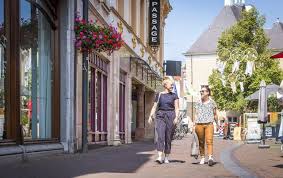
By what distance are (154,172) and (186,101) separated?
226ft

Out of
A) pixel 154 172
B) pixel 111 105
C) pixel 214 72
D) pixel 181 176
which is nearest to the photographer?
pixel 181 176

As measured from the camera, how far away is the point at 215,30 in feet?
270

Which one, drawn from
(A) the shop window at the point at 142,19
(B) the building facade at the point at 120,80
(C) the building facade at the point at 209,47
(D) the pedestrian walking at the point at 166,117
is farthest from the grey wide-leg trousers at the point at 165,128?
(C) the building facade at the point at 209,47

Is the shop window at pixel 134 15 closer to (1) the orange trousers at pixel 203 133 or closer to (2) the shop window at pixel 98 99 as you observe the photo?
(2) the shop window at pixel 98 99

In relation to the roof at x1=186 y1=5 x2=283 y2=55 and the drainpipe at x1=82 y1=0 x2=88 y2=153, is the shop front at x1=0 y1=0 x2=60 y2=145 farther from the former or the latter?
the roof at x1=186 y1=5 x2=283 y2=55

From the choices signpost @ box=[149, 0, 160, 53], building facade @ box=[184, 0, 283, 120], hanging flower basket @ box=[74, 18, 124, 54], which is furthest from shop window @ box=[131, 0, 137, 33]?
building facade @ box=[184, 0, 283, 120]

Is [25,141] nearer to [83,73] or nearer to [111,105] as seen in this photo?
[83,73]

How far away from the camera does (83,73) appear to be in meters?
13.3

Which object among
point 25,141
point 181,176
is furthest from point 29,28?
point 181,176

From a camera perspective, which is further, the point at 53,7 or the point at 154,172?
the point at 53,7

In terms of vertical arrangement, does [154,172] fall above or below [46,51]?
below

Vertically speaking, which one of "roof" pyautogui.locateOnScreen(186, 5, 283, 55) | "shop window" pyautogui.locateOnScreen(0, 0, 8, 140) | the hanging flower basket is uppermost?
"roof" pyautogui.locateOnScreen(186, 5, 283, 55)

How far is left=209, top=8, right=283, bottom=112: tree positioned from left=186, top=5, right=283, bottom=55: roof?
74.8ft

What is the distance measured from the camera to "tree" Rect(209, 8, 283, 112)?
177ft
